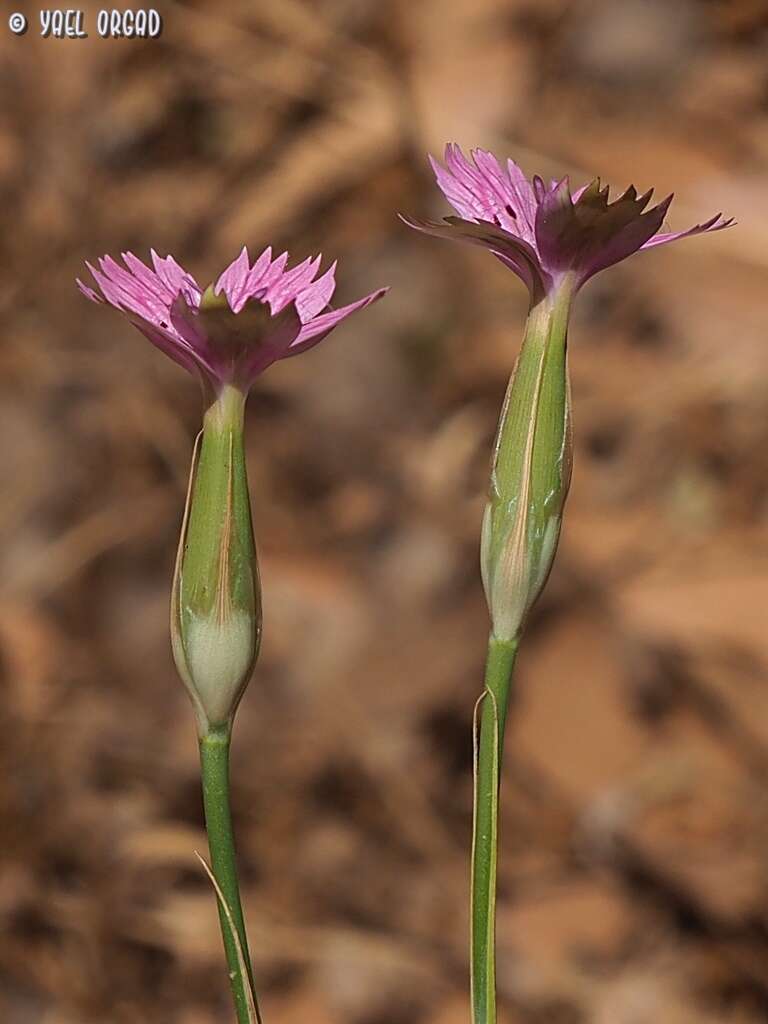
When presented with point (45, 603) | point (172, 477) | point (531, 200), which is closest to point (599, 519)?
point (172, 477)

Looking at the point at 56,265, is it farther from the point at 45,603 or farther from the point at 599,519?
the point at 599,519

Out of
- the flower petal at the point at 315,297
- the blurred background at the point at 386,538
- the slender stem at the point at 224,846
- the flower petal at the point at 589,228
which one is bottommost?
the slender stem at the point at 224,846

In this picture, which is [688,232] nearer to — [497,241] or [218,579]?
[497,241]

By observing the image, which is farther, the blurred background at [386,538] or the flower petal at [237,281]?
the blurred background at [386,538]

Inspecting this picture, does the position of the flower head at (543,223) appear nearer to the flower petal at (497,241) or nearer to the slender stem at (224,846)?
the flower petal at (497,241)

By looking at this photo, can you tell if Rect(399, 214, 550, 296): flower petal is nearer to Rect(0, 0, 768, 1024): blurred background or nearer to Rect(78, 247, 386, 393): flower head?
Rect(78, 247, 386, 393): flower head

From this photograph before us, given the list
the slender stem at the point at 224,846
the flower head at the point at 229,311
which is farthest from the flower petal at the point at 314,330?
the slender stem at the point at 224,846

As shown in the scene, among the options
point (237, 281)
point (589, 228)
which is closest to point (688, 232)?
point (589, 228)

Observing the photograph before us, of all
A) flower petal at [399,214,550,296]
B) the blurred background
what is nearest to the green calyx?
flower petal at [399,214,550,296]
